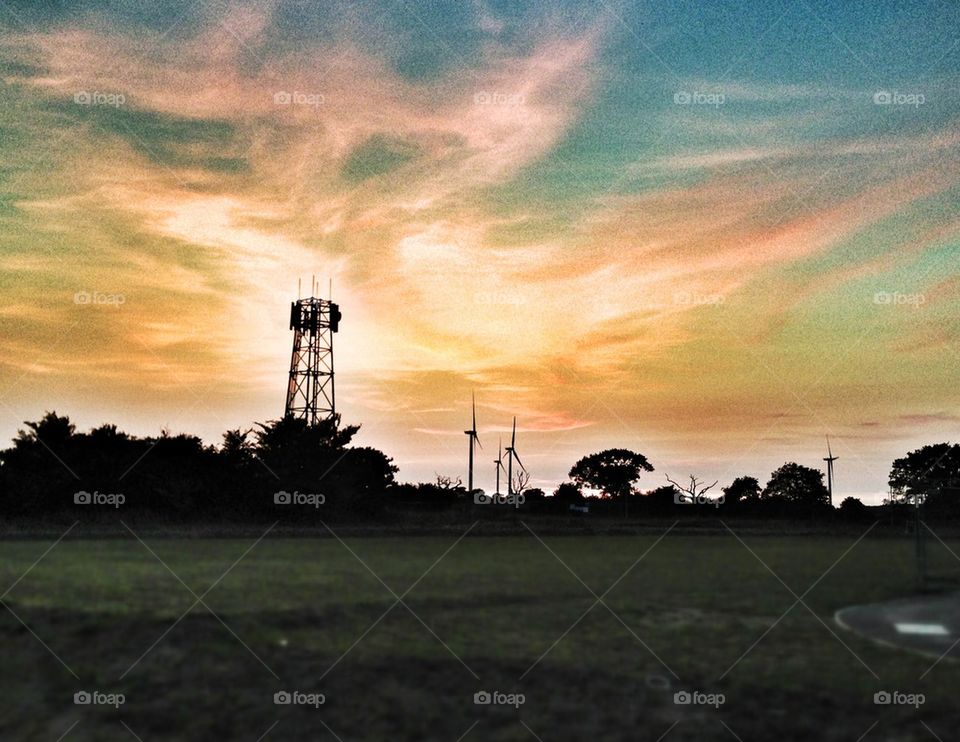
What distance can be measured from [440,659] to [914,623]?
8.10 m

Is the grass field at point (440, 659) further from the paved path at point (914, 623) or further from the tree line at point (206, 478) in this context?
the tree line at point (206, 478)

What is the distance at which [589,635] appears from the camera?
42.9 ft

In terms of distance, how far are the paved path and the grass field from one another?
53 cm

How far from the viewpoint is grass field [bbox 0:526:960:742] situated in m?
8.70

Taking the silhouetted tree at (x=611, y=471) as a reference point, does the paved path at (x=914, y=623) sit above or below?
below

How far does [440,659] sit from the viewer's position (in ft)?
36.7

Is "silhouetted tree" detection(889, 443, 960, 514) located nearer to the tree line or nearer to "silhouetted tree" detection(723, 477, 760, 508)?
"silhouetted tree" detection(723, 477, 760, 508)

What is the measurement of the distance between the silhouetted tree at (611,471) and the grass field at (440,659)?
138 meters

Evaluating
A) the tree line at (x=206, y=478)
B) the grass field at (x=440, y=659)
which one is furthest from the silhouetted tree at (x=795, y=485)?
the grass field at (x=440, y=659)

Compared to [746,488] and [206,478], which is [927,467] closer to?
[746,488]

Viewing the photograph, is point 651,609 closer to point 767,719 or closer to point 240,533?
point 767,719

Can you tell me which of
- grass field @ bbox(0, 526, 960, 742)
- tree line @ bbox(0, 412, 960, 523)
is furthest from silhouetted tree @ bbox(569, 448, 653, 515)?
grass field @ bbox(0, 526, 960, 742)

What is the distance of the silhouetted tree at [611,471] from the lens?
157500 mm

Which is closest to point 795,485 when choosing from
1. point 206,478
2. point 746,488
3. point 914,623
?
point 746,488
